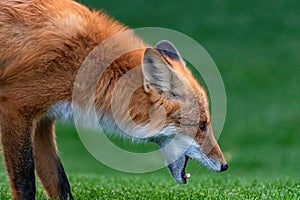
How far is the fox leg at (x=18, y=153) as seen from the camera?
24.6 feet

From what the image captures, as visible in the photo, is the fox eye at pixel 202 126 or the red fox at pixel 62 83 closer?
the red fox at pixel 62 83

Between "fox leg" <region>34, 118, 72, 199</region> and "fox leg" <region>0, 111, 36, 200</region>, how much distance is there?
0.86m

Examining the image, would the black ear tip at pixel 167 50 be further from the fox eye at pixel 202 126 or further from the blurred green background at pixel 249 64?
the blurred green background at pixel 249 64

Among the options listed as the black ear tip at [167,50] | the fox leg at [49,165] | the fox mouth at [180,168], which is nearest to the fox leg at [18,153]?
the fox leg at [49,165]

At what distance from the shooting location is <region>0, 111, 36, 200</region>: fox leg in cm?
751

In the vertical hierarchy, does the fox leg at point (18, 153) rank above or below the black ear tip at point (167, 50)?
below

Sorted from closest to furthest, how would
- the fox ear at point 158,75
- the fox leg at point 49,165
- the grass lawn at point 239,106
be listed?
the fox ear at point 158,75
the fox leg at point 49,165
the grass lawn at point 239,106

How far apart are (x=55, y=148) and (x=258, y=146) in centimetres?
1171

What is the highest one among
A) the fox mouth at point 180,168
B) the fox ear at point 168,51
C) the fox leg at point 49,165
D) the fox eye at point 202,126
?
the fox ear at point 168,51

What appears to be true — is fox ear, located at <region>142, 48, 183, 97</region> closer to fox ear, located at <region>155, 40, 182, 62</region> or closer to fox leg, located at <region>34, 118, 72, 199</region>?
fox ear, located at <region>155, 40, 182, 62</region>

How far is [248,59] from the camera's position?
2489 cm

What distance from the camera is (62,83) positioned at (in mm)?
7605

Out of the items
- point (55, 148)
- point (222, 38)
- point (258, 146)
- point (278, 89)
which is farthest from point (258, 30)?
point (55, 148)

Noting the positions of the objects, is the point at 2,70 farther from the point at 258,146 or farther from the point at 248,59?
the point at 248,59
